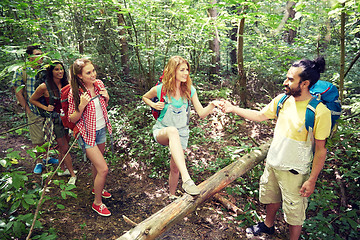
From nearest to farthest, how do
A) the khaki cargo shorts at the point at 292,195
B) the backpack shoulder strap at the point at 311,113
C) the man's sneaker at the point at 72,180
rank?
the backpack shoulder strap at the point at 311,113 < the khaki cargo shorts at the point at 292,195 < the man's sneaker at the point at 72,180

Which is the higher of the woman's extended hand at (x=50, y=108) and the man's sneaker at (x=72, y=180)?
the woman's extended hand at (x=50, y=108)

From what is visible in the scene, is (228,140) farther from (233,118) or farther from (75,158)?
(75,158)

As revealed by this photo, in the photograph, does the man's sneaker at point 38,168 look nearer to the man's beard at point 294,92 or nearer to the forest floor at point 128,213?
the forest floor at point 128,213

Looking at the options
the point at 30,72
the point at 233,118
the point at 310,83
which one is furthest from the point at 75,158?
the point at 310,83

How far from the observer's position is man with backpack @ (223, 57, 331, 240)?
2.41m

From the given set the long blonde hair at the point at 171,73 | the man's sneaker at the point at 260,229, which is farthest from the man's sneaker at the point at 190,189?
the long blonde hair at the point at 171,73

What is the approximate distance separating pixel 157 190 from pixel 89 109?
212 cm

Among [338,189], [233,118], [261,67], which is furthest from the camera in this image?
[261,67]

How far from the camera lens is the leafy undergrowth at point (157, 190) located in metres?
2.67

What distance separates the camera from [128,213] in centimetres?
368

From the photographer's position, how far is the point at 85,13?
794 centimetres

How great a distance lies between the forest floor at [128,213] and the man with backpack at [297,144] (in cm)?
90

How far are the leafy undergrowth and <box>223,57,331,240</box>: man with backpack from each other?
247 mm

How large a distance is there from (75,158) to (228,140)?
4.07 meters
